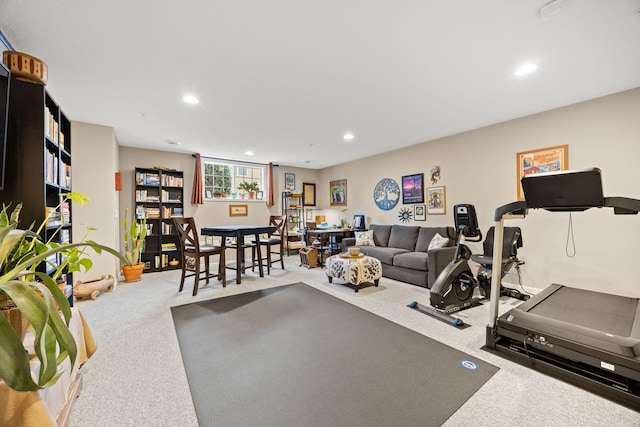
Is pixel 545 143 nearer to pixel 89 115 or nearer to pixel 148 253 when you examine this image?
pixel 89 115

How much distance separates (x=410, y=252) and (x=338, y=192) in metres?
2.98

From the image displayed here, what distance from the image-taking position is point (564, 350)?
6.09 ft

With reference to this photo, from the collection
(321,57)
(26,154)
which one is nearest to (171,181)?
(26,154)

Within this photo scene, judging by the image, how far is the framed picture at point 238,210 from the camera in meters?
6.25

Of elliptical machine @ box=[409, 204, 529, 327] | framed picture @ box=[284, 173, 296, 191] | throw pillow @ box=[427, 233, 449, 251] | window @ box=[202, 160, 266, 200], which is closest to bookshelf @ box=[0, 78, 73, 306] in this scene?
elliptical machine @ box=[409, 204, 529, 327]

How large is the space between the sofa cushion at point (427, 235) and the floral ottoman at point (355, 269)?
1.13m

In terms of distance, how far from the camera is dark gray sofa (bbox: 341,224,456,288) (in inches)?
151

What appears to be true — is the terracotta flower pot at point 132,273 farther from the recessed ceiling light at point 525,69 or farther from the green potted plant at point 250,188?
the recessed ceiling light at point 525,69

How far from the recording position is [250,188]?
6477 mm

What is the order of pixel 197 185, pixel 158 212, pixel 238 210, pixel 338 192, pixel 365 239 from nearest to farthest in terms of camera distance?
pixel 158 212
pixel 365 239
pixel 197 185
pixel 238 210
pixel 338 192

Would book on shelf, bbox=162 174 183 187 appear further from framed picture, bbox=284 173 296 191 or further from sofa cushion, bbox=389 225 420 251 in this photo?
sofa cushion, bbox=389 225 420 251

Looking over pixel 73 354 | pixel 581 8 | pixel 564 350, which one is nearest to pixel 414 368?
pixel 564 350

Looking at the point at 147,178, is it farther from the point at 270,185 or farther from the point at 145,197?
the point at 270,185

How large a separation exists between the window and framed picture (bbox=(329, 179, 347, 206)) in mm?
1875
